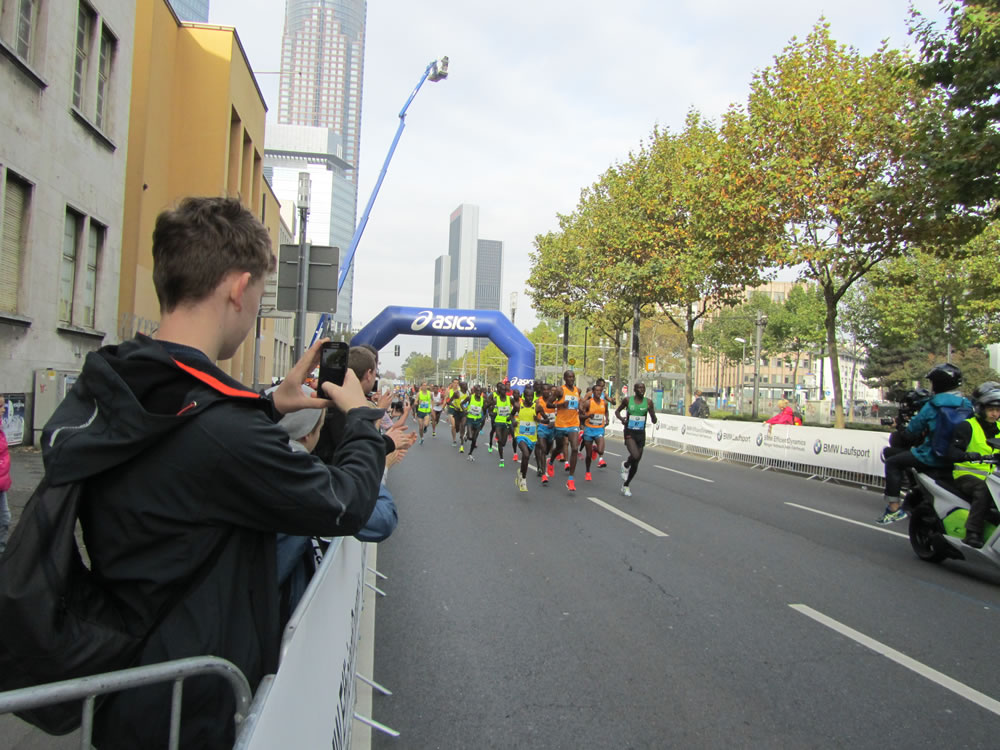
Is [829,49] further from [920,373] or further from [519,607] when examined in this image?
[920,373]

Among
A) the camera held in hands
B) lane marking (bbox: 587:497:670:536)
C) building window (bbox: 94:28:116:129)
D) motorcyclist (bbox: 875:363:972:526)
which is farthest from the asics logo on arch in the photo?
the camera held in hands

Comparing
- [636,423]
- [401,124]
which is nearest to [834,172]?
[636,423]

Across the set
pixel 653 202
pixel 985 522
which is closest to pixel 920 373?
pixel 653 202

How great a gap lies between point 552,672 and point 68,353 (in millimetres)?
12740

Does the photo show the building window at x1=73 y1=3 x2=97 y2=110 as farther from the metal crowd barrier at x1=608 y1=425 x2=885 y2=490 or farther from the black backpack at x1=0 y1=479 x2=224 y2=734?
the metal crowd barrier at x1=608 y1=425 x2=885 y2=490

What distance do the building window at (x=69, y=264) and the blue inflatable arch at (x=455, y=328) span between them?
16.6 m

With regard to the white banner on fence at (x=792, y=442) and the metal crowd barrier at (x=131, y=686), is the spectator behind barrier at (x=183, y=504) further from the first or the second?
the white banner on fence at (x=792, y=442)

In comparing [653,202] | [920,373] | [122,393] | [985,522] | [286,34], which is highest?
[286,34]

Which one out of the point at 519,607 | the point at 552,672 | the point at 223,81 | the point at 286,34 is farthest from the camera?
the point at 286,34

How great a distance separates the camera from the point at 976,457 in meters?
6.68

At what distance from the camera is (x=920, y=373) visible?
57.9 m

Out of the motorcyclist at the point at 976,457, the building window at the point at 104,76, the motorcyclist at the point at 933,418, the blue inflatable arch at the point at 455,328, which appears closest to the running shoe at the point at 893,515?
the motorcyclist at the point at 933,418

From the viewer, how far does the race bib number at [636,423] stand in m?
12.3

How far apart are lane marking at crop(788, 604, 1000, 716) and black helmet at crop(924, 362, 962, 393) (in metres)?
3.03
